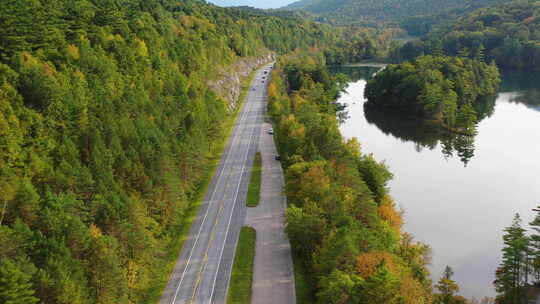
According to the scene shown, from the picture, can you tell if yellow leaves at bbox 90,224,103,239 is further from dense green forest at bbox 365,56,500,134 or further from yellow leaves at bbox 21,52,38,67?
dense green forest at bbox 365,56,500,134

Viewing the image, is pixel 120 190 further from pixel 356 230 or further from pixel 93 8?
pixel 93 8

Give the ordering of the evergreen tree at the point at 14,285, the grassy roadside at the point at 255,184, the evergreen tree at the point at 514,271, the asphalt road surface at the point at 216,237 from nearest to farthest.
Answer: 1. the evergreen tree at the point at 14,285
2. the asphalt road surface at the point at 216,237
3. the evergreen tree at the point at 514,271
4. the grassy roadside at the point at 255,184

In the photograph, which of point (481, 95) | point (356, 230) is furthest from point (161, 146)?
point (481, 95)

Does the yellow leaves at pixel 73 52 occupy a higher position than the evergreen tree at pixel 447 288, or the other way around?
the yellow leaves at pixel 73 52

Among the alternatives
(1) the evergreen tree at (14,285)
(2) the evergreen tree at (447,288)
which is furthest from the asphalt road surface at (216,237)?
(2) the evergreen tree at (447,288)

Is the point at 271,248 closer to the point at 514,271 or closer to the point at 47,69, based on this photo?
the point at 514,271

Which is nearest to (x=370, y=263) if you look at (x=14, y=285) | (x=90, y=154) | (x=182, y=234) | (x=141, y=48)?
(x=182, y=234)

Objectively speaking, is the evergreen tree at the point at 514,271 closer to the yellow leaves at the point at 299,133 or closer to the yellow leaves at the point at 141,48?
the yellow leaves at the point at 299,133
